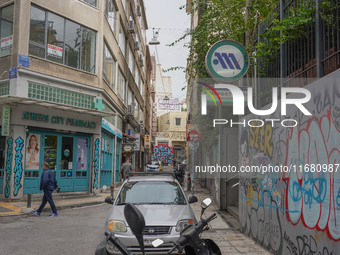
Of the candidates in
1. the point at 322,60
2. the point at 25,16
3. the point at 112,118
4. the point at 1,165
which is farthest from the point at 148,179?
the point at 112,118

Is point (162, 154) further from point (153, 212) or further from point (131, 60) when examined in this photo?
point (153, 212)

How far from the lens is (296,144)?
6.17m

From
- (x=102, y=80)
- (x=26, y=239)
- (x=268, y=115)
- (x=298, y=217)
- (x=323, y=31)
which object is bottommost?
(x=26, y=239)

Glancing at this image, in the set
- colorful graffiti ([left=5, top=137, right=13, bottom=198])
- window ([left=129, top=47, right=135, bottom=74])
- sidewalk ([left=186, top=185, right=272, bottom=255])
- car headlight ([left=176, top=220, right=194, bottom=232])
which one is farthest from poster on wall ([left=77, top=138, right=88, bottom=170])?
window ([left=129, top=47, right=135, bottom=74])

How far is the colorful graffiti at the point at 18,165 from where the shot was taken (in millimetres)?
15547

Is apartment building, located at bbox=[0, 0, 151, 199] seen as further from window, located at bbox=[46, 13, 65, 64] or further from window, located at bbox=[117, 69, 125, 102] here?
window, located at bbox=[117, 69, 125, 102]

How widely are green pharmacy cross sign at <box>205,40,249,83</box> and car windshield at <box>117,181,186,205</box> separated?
10.2 feet

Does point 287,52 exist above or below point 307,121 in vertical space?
above

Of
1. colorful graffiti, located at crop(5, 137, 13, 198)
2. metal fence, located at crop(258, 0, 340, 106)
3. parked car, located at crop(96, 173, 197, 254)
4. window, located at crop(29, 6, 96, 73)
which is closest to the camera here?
metal fence, located at crop(258, 0, 340, 106)

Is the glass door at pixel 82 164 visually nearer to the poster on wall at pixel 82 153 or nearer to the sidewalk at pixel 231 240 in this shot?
the poster on wall at pixel 82 153

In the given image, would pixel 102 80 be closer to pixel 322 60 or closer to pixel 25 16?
pixel 25 16

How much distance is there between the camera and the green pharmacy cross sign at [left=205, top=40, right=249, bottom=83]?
941 cm

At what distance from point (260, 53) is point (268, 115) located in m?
1.49

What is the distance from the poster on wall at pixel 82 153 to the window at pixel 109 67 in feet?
→ 14.3
